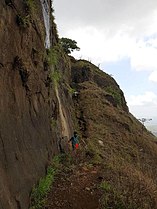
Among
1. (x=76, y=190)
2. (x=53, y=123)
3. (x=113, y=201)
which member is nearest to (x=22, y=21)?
(x=53, y=123)

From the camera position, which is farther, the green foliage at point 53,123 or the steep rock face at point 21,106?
the green foliage at point 53,123

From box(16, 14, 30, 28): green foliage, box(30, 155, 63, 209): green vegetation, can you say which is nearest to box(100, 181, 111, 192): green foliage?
box(30, 155, 63, 209): green vegetation

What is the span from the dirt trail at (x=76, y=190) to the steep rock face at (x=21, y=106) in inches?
31.2

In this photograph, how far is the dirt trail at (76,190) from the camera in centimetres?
984

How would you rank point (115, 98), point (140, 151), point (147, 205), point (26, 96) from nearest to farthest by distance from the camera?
point (147, 205), point (26, 96), point (140, 151), point (115, 98)

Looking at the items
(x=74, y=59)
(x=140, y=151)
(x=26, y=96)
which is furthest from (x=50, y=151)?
(x=74, y=59)

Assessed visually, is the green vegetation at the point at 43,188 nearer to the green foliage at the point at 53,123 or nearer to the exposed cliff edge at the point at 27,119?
the exposed cliff edge at the point at 27,119

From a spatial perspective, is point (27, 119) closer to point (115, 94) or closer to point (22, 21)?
point (22, 21)

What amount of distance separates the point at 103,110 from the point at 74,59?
11309mm

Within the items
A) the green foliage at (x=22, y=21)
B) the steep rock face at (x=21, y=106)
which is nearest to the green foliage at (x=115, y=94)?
the steep rock face at (x=21, y=106)

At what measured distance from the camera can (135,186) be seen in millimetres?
10609

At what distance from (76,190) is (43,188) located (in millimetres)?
1357

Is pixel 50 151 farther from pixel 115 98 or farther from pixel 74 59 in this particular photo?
pixel 74 59

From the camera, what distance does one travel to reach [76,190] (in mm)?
10906
